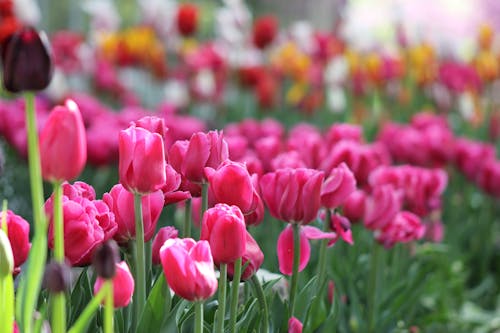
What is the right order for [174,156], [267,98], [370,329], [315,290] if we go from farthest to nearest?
[267,98] < [370,329] < [315,290] < [174,156]

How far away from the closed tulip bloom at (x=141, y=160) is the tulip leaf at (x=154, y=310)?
0.15m

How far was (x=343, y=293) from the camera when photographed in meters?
2.02

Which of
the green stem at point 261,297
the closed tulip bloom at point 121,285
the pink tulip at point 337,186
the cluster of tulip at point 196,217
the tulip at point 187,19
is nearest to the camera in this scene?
the cluster of tulip at point 196,217

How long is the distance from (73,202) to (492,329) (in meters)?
1.70

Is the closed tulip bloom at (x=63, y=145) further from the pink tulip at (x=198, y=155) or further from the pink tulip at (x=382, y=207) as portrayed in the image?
the pink tulip at (x=382, y=207)

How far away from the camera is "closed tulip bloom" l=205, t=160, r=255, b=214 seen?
1193 mm

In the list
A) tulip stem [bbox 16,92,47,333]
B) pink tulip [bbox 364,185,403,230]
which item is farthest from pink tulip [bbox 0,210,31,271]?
pink tulip [bbox 364,185,403,230]


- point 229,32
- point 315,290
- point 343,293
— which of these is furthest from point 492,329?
point 229,32

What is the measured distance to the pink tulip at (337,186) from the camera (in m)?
1.50

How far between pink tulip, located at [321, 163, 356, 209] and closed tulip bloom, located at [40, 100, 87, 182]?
2.20 ft

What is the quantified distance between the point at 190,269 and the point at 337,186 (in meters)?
0.52

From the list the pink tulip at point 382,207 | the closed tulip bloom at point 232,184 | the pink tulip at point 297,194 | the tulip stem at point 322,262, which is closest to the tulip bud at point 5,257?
the closed tulip bloom at point 232,184

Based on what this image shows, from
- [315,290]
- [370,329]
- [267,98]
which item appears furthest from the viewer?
[267,98]

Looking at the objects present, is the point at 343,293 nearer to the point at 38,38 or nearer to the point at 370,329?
the point at 370,329
